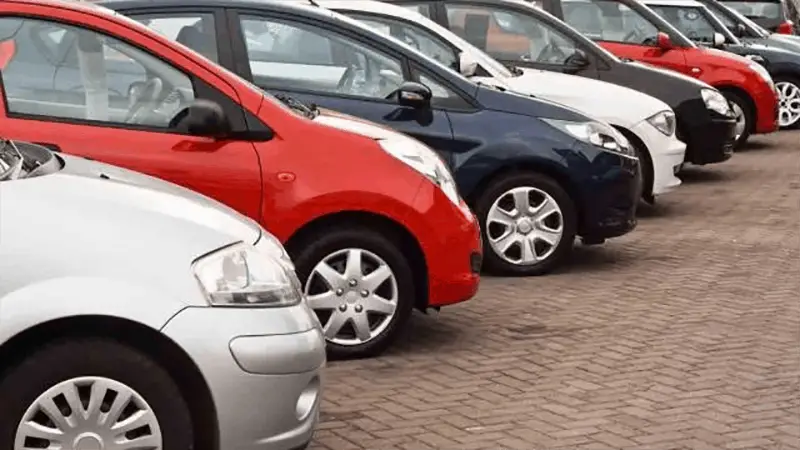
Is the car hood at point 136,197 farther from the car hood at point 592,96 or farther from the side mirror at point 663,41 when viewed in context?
the side mirror at point 663,41

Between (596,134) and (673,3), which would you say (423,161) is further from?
(673,3)

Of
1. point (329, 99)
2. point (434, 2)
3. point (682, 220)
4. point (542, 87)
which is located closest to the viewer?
point (329, 99)

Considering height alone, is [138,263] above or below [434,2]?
below

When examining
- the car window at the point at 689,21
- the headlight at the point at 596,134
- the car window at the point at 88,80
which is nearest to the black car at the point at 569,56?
the headlight at the point at 596,134

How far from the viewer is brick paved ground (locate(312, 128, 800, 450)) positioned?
20.2 ft

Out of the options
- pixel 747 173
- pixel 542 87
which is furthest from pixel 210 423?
pixel 747 173

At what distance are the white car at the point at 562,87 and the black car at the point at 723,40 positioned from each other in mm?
6115

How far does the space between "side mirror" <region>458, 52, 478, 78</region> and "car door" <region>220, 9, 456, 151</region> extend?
155cm

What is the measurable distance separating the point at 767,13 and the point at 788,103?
410cm

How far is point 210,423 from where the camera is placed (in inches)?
186

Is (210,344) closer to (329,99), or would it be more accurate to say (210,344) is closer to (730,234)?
(329,99)

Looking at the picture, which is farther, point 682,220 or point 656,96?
point 656,96

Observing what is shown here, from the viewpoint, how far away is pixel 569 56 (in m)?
12.8

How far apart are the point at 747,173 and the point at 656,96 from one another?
2.52m
